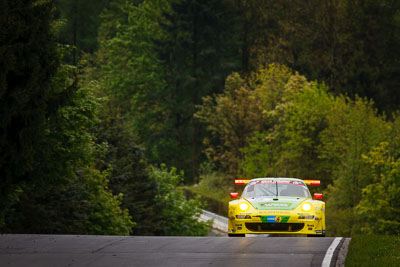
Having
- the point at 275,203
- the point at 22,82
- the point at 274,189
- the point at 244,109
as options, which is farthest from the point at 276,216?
the point at 244,109

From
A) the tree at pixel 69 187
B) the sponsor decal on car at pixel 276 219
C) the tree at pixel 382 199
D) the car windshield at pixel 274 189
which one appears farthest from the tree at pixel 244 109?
the sponsor decal on car at pixel 276 219

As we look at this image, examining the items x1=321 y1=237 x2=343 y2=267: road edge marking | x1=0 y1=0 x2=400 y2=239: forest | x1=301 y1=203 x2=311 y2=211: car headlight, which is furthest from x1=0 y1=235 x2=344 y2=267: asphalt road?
x1=0 y1=0 x2=400 y2=239: forest

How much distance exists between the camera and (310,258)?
1412 centimetres

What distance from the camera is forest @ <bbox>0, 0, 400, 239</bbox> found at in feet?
106

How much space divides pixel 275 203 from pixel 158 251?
4.57 m

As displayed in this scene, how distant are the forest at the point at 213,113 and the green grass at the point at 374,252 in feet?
26.8

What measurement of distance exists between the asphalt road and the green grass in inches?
20.9

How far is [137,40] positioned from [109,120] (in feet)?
128

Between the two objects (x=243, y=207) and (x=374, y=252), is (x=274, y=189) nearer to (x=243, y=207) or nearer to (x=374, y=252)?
(x=243, y=207)

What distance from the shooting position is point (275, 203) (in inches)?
751

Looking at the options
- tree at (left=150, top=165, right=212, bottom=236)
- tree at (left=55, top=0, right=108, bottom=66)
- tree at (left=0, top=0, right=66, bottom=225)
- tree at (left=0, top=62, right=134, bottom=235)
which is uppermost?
tree at (left=55, top=0, right=108, bottom=66)

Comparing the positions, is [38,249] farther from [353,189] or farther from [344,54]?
[344,54]

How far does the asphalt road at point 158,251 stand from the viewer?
543 inches

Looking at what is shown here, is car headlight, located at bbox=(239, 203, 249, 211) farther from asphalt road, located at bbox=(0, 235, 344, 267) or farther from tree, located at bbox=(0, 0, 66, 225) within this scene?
tree, located at bbox=(0, 0, 66, 225)
